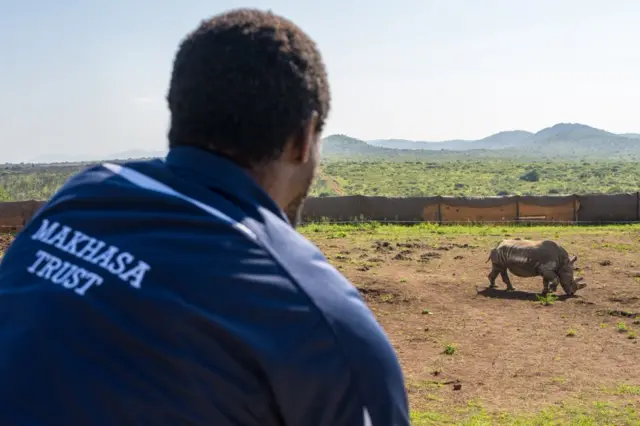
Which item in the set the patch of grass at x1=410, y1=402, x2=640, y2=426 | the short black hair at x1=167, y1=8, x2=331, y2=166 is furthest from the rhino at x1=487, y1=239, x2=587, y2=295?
the short black hair at x1=167, y1=8, x2=331, y2=166

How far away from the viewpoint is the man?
1172mm

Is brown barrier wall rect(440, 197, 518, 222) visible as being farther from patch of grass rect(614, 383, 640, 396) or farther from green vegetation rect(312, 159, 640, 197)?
green vegetation rect(312, 159, 640, 197)

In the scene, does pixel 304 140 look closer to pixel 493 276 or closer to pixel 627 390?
pixel 627 390

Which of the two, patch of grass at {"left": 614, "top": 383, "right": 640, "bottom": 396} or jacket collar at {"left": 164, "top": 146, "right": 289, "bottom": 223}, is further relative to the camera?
patch of grass at {"left": 614, "top": 383, "right": 640, "bottom": 396}

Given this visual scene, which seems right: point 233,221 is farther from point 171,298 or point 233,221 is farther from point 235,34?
point 235,34

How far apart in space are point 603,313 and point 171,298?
1118 centimetres

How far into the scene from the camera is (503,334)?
10.0m

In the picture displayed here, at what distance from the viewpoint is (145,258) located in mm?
1233

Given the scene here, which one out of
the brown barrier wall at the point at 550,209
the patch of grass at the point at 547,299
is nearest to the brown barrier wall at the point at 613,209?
the brown barrier wall at the point at 550,209

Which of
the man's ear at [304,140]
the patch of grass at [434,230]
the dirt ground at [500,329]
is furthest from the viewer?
the patch of grass at [434,230]

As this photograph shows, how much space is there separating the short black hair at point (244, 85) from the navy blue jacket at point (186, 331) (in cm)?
20

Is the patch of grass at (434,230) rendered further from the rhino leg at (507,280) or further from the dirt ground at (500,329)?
the rhino leg at (507,280)

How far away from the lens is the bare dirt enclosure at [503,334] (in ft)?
23.5

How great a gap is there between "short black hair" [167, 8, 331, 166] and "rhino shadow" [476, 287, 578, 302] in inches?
458
